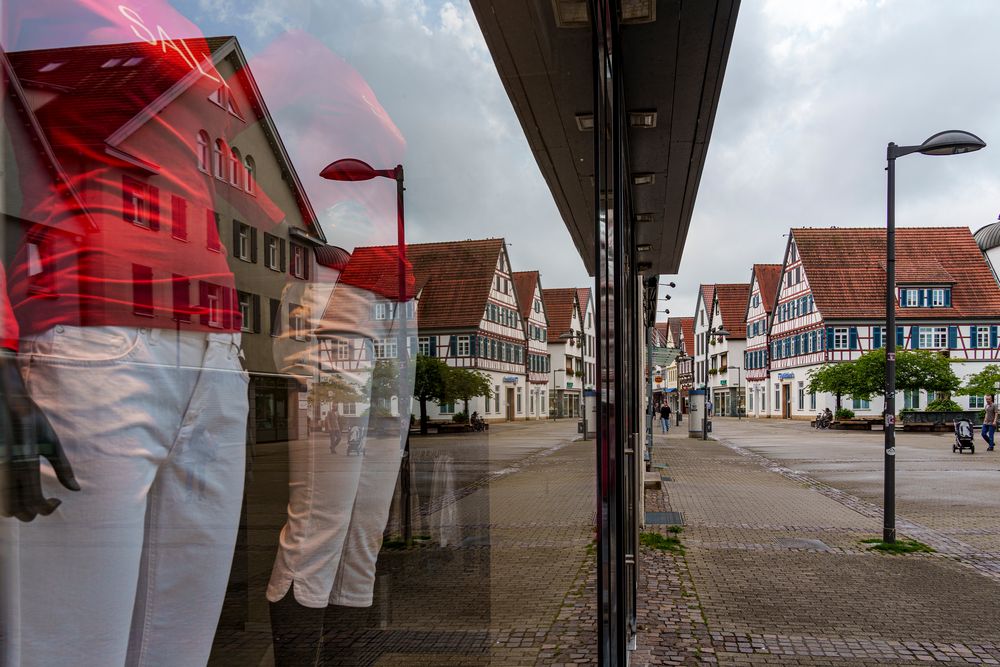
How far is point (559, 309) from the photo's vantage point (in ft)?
6.68

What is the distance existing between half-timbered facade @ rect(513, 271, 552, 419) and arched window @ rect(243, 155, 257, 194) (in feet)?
2.50

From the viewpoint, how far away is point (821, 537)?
8.10 meters

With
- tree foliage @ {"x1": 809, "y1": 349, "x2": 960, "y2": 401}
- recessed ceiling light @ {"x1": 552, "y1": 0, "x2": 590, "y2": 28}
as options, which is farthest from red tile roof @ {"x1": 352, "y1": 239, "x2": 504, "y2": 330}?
tree foliage @ {"x1": 809, "y1": 349, "x2": 960, "y2": 401}

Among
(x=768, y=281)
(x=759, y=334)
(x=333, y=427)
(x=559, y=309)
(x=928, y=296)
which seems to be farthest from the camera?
(x=759, y=334)

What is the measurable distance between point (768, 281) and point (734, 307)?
9.01 metres

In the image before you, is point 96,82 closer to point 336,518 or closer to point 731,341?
point 336,518

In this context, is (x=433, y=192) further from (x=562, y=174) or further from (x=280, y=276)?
(x=562, y=174)

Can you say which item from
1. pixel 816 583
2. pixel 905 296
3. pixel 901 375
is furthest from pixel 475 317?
pixel 905 296

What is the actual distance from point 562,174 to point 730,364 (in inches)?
2628

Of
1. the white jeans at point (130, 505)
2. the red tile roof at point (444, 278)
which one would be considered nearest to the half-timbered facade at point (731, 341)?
the red tile roof at point (444, 278)

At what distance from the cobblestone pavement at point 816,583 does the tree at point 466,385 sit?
3.13 metres

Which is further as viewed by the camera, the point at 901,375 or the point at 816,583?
the point at 901,375

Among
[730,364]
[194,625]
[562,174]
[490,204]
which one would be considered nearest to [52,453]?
[194,625]

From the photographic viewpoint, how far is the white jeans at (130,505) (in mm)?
650
